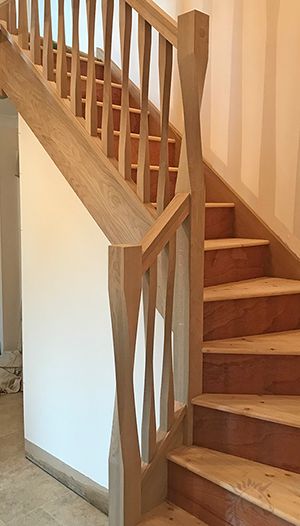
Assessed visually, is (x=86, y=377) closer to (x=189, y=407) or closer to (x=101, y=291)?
(x=101, y=291)

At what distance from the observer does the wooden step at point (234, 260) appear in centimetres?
227

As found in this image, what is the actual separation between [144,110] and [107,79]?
27 centimetres

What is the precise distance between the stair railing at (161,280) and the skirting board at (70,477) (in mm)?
786

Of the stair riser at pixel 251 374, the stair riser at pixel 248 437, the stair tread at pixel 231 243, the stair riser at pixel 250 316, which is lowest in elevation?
the stair riser at pixel 248 437

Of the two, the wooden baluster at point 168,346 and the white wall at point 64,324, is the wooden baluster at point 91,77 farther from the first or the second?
the wooden baluster at point 168,346

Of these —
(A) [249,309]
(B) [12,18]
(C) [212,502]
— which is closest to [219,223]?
(A) [249,309]

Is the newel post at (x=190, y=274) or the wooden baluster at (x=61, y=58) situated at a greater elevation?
the wooden baluster at (x=61, y=58)

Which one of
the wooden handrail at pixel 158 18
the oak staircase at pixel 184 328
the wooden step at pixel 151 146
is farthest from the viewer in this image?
the wooden step at pixel 151 146

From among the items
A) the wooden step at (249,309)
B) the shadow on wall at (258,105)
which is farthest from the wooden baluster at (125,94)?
the shadow on wall at (258,105)

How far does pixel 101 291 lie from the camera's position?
2.38 meters

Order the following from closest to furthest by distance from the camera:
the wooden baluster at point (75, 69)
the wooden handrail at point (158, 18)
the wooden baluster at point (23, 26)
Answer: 1. the wooden handrail at point (158, 18)
2. the wooden baluster at point (75, 69)
3. the wooden baluster at point (23, 26)

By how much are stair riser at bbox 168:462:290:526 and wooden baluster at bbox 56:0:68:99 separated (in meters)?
1.77

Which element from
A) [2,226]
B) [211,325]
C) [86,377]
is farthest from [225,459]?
[2,226]

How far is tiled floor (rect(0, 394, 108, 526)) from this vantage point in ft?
7.36
